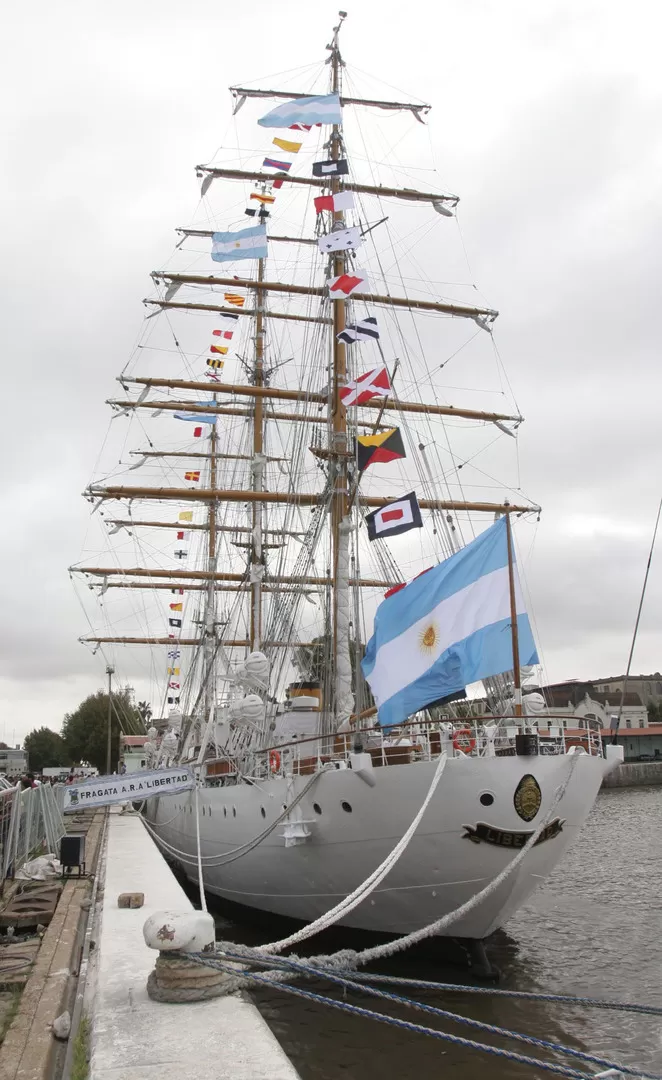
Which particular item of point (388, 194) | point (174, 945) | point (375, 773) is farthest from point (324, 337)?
point (174, 945)

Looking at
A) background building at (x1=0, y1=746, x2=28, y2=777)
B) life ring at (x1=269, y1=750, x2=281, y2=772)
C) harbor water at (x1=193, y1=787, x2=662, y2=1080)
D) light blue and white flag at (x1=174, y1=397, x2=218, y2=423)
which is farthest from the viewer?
background building at (x1=0, y1=746, x2=28, y2=777)

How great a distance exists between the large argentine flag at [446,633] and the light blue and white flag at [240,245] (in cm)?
1456

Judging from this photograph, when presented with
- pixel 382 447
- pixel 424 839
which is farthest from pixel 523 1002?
pixel 382 447

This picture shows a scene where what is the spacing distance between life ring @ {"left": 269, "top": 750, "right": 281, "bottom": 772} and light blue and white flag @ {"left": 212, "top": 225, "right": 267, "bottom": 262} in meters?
14.9

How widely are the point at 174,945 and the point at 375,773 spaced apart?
6746mm

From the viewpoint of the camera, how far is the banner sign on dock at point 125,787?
1474 cm

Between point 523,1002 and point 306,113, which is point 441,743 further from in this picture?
point 306,113

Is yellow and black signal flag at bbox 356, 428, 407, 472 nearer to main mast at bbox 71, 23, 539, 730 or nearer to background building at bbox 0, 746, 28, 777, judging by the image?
main mast at bbox 71, 23, 539, 730

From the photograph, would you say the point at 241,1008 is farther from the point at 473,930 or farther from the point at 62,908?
the point at 473,930

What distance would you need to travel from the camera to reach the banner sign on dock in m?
14.7

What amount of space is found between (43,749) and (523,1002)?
9549cm

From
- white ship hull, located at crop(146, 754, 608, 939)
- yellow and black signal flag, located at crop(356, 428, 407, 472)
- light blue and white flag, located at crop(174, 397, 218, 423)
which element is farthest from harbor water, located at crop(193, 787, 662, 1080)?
light blue and white flag, located at crop(174, 397, 218, 423)

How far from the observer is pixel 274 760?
16.4 meters

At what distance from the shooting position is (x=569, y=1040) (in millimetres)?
10195
